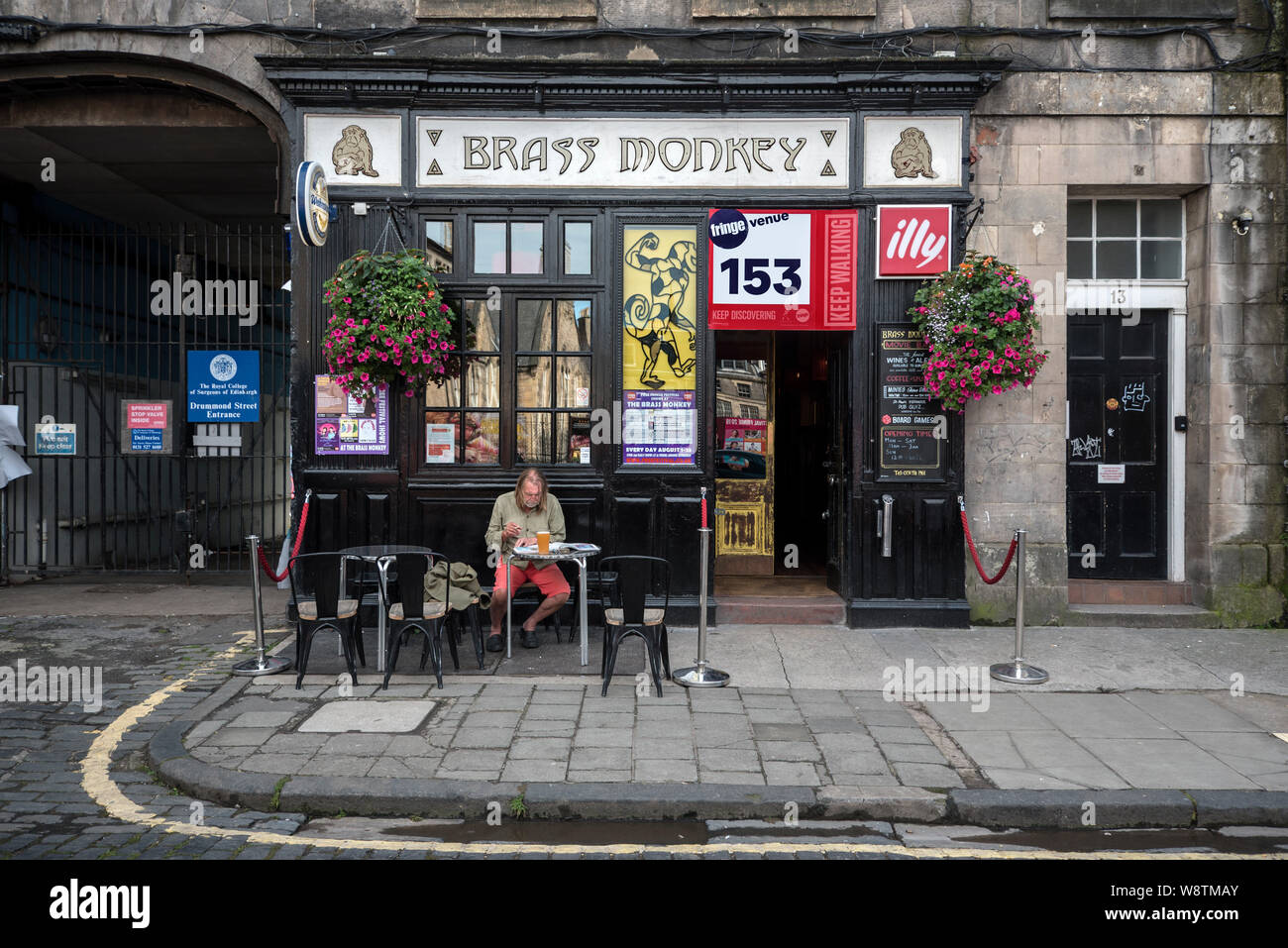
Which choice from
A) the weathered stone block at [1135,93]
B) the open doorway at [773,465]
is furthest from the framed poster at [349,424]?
the weathered stone block at [1135,93]

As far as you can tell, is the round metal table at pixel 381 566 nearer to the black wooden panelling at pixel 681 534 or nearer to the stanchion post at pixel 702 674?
the stanchion post at pixel 702 674

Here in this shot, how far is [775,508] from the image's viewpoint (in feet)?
39.0

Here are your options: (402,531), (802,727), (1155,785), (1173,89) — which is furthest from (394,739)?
(1173,89)

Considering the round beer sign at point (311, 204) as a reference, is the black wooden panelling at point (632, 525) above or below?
below

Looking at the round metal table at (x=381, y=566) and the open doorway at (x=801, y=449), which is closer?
the round metal table at (x=381, y=566)

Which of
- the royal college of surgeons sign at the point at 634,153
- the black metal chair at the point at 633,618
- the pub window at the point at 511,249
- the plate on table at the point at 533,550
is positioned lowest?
the black metal chair at the point at 633,618

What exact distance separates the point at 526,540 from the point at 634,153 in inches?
160

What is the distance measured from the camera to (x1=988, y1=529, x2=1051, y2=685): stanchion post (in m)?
7.14

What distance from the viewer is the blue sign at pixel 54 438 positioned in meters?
11.4

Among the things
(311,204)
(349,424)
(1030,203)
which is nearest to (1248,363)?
(1030,203)

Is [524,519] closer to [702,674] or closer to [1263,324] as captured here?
[702,674]

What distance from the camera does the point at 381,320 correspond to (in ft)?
26.5

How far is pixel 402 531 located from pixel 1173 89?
890cm

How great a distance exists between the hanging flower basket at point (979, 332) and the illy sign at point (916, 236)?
37 centimetres
